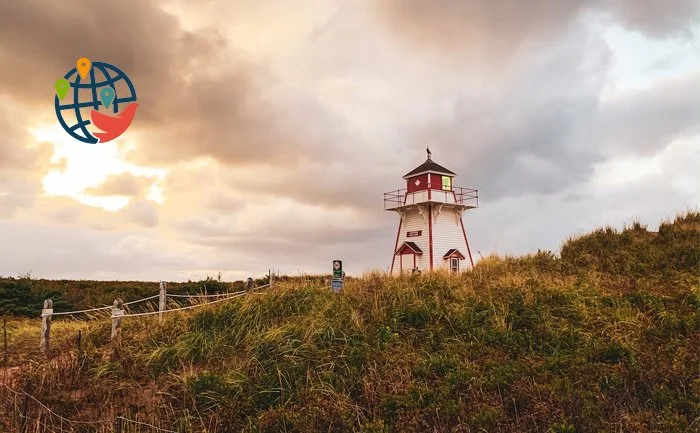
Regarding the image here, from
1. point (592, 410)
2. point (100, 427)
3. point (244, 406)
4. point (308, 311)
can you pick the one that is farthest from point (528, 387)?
point (100, 427)

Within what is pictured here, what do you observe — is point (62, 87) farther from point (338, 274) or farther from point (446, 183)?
point (446, 183)

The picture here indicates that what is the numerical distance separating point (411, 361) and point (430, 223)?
23302 mm

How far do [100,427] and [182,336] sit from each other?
3.61m

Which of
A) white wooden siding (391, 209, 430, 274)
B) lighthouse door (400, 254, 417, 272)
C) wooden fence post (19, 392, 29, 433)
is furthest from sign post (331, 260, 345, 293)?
lighthouse door (400, 254, 417, 272)

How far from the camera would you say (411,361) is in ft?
32.3

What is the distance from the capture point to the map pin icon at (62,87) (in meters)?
13.5

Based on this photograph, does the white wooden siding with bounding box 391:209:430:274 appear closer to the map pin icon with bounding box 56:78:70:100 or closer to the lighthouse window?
the lighthouse window

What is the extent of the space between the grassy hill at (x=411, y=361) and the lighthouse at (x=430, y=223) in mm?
17244

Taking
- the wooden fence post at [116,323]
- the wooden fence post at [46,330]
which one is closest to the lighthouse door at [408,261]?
the wooden fence post at [116,323]

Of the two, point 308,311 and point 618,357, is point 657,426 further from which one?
point 308,311

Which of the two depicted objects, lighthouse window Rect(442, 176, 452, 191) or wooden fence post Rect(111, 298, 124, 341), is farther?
lighthouse window Rect(442, 176, 452, 191)

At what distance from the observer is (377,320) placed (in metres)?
12.0

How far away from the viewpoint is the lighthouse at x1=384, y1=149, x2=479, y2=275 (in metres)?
32.6

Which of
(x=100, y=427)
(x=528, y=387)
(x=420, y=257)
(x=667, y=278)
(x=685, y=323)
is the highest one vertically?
(x=420, y=257)
